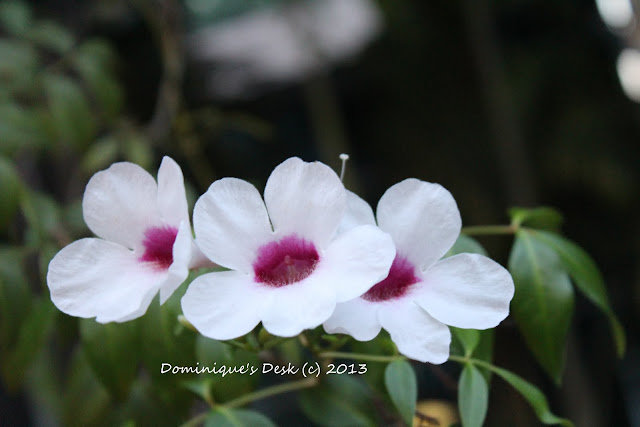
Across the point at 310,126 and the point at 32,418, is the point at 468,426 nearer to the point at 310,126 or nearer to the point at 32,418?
the point at 32,418

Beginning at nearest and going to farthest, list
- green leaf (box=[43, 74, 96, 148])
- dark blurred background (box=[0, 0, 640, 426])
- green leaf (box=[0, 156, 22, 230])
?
green leaf (box=[0, 156, 22, 230]), green leaf (box=[43, 74, 96, 148]), dark blurred background (box=[0, 0, 640, 426])

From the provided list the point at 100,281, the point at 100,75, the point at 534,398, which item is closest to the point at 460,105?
the point at 100,75

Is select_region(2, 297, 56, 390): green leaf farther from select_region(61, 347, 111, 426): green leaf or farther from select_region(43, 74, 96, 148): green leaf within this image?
select_region(43, 74, 96, 148): green leaf

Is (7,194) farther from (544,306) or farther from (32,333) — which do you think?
(544,306)

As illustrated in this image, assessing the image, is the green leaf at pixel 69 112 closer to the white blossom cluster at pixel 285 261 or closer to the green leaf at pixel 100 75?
the green leaf at pixel 100 75

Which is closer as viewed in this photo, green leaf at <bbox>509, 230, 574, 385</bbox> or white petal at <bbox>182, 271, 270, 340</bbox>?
white petal at <bbox>182, 271, 270, 340</bbox>

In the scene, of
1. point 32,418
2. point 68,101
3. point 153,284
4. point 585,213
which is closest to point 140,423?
point 153,284

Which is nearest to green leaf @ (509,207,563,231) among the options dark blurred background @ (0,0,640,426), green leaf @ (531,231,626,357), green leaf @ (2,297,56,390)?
green leaf @ (531,231,626,357)

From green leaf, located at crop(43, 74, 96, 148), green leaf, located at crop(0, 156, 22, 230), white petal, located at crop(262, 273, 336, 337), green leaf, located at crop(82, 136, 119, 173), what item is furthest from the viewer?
green leaf, located at crop(82, 136, 119, 173)
